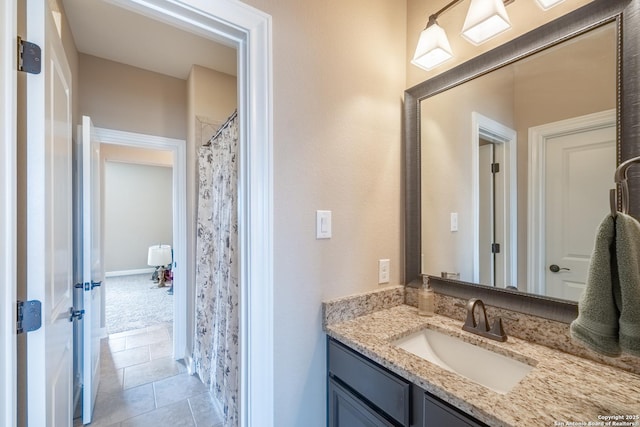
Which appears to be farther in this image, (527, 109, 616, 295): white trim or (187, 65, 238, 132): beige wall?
(187, 65, 238, 132): beige wall

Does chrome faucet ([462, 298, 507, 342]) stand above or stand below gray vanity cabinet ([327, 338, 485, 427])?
above

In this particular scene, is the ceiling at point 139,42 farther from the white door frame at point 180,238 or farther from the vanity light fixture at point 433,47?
the vanity light fixture at point 433,47

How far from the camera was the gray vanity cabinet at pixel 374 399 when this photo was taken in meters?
0.83

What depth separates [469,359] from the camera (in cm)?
113

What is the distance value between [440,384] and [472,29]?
131 centimetres

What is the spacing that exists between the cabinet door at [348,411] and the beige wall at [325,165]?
60 mm

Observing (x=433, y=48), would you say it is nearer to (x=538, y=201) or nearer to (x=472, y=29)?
(x=472, y=29)

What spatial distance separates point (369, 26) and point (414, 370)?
1524 millimetres

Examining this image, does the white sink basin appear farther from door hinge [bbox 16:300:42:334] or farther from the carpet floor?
the carpet floor

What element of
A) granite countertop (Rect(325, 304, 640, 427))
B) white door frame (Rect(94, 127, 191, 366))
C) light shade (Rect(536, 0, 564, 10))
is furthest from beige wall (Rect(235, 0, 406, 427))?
white door frame (Rect(94, 127, 191, 366))

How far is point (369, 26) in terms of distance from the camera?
4.70ft

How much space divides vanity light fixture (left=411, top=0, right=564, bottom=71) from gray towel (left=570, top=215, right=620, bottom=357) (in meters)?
0.88

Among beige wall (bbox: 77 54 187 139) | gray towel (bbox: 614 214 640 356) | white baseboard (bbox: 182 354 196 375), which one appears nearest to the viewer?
gray towel (bbox: 614 214 640 356)

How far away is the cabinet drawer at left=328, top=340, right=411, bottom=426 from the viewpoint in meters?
0.93
